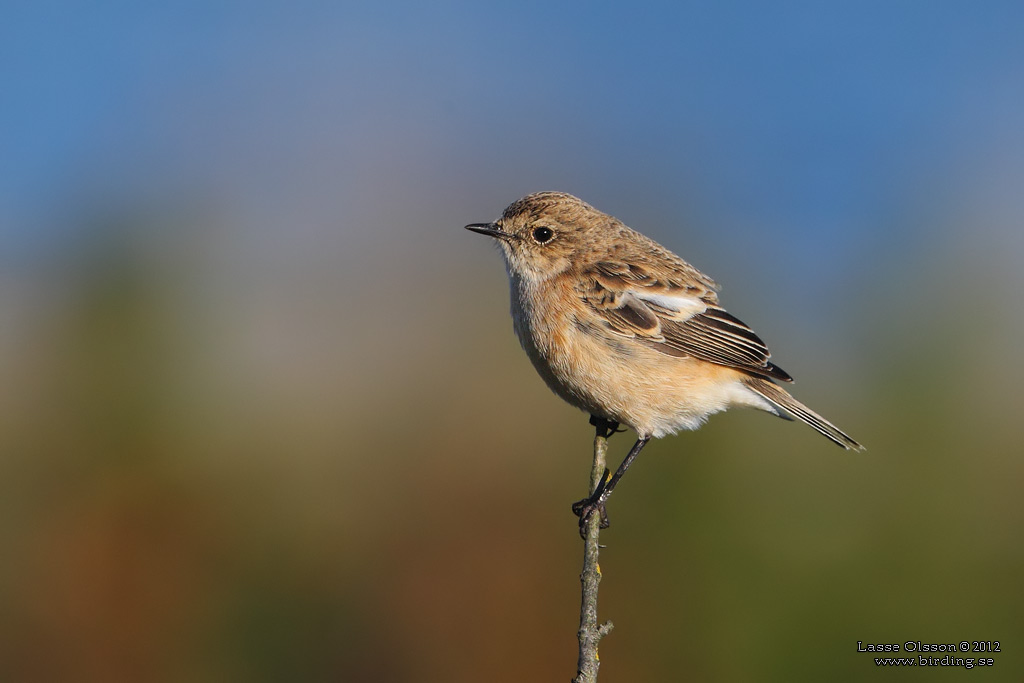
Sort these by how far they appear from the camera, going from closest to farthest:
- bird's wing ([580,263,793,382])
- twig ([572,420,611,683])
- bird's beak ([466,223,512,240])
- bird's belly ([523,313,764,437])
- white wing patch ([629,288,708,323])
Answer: twig ([572,420,611,683]) < bird's belly ([523,313,764,437]) < bird's wing ([580,263,793,382]) < white wing patch ([629,288,708,323]) < bird's beak ([466,223,512,240])

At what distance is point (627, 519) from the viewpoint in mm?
7680

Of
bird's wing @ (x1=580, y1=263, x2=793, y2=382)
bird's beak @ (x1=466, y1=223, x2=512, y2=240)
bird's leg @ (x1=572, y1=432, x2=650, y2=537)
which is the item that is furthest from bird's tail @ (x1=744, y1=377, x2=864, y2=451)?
bird's beak @ (x1=466, y1=223, x2=512, y2=240)

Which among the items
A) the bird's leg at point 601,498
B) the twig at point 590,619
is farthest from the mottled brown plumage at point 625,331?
the twig at point 590,619

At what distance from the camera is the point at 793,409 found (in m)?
5.74

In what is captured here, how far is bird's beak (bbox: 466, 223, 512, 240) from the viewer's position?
614cm

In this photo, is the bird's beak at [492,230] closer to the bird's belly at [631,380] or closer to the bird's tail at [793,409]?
the bird's belly at [631,380]

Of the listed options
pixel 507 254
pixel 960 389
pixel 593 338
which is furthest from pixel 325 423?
pixel 960 389

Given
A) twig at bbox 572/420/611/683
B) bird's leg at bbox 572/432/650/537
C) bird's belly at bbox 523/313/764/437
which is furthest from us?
bird's belly at bbox 523/313/764/437

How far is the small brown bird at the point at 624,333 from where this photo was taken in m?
5.50

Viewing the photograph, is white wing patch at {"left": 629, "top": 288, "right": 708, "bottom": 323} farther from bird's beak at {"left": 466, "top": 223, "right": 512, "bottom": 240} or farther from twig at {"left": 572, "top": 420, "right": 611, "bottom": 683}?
twig at {"left": 572, "top": 420, "right": 611, "bottom": 683}

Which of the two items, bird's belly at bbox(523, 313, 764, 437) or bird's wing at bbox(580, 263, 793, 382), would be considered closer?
bird's belly at bbox(523, 313, 764, 437)

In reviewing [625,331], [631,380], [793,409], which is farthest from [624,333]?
[793,409]

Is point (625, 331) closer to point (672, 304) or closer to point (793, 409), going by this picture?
point (672, 304)

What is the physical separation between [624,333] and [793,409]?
3.65 ft
